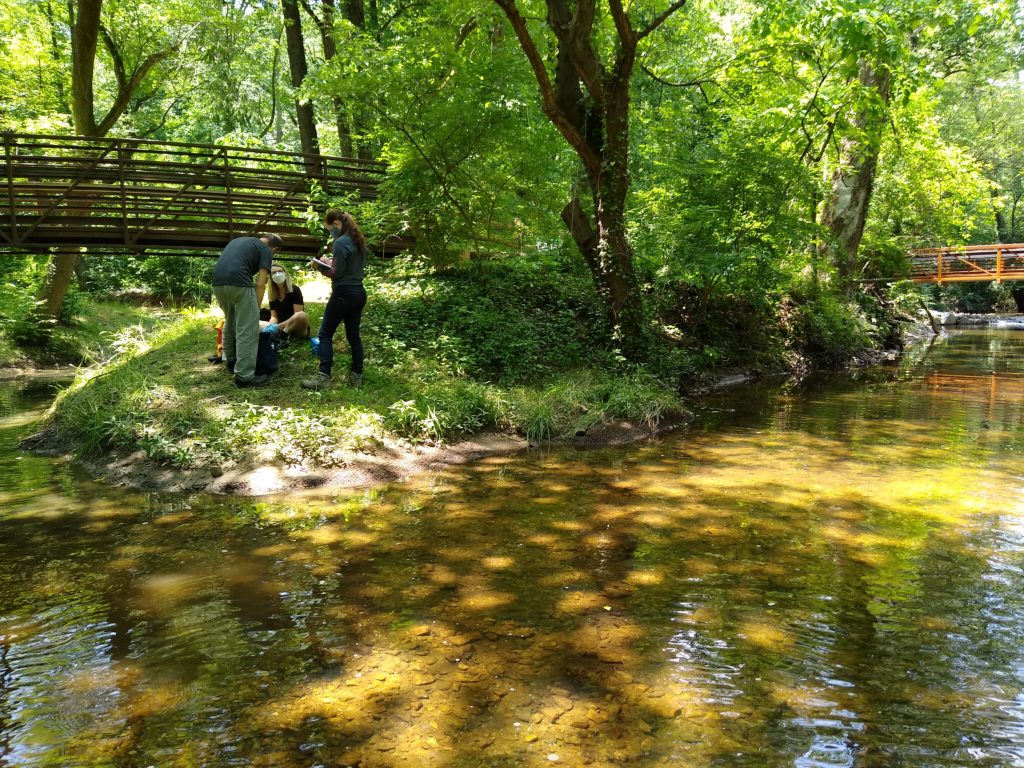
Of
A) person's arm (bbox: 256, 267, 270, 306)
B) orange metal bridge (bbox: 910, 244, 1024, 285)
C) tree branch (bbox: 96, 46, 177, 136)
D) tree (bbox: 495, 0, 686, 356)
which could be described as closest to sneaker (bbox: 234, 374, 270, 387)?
person's arm (bbox: 256, 267, 270, 306)

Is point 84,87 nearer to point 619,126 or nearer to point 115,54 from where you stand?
point 115,54

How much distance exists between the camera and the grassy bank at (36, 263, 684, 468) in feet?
23.0

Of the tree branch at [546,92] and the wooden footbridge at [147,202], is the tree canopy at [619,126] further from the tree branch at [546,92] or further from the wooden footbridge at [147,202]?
the wooden footbridge at [147,202]

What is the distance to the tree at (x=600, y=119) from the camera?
9594mm

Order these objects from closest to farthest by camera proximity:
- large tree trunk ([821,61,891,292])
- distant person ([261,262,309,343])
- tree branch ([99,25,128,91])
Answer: distant person ([261,262,309,343])
large tree trunk ([821,61,891,292])
tree branch ([99,25,128,91])

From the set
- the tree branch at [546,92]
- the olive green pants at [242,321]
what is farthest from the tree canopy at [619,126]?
the olive green pants at [242,321]

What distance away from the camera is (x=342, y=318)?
8227 mm

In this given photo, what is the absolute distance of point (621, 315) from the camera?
1082 centimetres

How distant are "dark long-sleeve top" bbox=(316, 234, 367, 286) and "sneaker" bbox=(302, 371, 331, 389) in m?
1.09

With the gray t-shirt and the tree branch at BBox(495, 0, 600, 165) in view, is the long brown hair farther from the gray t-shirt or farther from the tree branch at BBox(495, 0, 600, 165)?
the tree branch at BBox(495, 0, 600, 165)

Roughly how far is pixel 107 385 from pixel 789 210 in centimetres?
1086

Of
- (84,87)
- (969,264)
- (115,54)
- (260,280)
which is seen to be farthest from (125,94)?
(969,264)

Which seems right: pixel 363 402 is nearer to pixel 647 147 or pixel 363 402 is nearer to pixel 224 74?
pixel 647 147

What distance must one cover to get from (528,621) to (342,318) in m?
5.30
